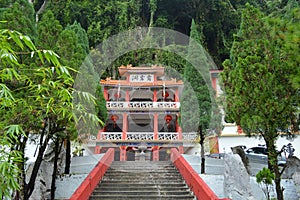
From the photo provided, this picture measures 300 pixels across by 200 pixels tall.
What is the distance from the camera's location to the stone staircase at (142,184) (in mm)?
7445

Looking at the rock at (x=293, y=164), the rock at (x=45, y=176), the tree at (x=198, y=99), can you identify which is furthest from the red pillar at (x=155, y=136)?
the rock at (x=293, y=164)

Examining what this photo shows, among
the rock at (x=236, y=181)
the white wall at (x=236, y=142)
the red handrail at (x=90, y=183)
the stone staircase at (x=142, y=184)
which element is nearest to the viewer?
the rock at (x=236, y=181)

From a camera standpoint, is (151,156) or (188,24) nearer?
(151,156)

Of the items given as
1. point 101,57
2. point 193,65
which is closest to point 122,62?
point 101,57

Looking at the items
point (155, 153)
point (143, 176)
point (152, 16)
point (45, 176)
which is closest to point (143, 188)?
point (143, 176)

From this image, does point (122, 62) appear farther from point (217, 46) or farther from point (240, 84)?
point (240, 84)

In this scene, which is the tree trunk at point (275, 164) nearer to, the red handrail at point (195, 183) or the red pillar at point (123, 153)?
the red handrail at point (195, 183)

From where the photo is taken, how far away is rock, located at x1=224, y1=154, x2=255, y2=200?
6.20m

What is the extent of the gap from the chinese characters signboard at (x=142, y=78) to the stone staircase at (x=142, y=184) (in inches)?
278

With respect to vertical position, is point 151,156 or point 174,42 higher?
point 174,42

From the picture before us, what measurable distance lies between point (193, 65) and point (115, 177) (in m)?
4.56

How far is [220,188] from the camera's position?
7.63 meters

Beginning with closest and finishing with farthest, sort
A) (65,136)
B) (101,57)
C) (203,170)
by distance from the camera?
(65,136)
(203,170)
(101,57)

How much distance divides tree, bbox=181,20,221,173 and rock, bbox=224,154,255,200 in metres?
3.09
